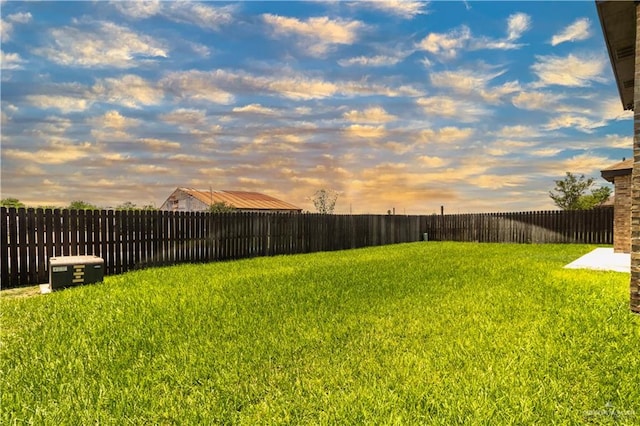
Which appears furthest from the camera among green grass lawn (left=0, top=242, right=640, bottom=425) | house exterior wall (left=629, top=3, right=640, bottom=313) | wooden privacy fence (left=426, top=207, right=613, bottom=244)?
wooden privacy fence (left=426, top=207, right=613, bottom=244)

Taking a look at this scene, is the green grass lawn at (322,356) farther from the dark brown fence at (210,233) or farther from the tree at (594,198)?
the tree at (594,198)

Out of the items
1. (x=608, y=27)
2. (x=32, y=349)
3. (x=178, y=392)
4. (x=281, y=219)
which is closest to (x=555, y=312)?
(x=178, y=392)

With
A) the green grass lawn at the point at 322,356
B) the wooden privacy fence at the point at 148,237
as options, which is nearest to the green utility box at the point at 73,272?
the green grass lawn at the point at 322,356

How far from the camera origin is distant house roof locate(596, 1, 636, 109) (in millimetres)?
5703

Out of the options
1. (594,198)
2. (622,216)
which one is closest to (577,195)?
(594,198)

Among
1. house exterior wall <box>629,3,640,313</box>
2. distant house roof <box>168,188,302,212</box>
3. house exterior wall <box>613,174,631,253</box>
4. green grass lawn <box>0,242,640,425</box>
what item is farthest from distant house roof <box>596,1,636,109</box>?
distant house roof <box>168,188,302,212</box>

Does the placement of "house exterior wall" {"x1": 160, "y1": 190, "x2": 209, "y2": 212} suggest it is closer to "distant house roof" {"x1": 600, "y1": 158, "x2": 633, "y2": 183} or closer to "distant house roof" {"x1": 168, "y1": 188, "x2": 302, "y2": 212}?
"distant house roof" {"x1": 168, "y1": 188, "x2": 302, "y2": 212}

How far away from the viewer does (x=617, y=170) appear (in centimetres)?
1159

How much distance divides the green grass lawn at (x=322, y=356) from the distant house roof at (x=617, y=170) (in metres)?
7.41

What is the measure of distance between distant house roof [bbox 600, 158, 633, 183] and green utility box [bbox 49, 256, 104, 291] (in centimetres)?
1450

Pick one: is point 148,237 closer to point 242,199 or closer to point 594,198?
point 242,199

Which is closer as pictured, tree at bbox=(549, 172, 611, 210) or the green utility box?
the green utility box

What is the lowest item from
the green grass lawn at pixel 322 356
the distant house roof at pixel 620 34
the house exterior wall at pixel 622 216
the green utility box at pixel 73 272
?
the green grass lawn at pixel 322 356

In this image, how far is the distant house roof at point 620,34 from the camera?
A: 18.7ft
